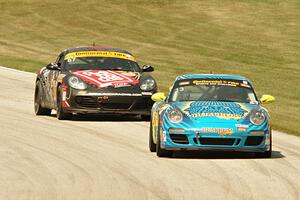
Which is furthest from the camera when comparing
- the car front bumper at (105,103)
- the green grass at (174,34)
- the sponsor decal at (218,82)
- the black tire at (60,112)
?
the green grass at (174,34)

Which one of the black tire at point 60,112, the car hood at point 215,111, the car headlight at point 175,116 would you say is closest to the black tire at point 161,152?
the car headlight at point 175,116

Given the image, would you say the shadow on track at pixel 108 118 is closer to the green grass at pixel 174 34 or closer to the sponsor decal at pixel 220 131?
the sponsor decal at pixel 220 131

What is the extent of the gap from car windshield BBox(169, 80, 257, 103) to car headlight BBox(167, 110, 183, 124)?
2.71 feet

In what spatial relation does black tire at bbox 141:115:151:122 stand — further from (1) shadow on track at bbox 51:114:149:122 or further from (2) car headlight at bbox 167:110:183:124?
(2) car headlight at bbox 167:110:183:124

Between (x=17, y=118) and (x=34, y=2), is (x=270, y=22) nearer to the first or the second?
(x=34, y=2)

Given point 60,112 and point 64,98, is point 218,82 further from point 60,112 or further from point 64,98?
point 60,112

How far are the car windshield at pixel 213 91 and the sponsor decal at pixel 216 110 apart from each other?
526 millimetres

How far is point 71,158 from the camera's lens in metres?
14.9

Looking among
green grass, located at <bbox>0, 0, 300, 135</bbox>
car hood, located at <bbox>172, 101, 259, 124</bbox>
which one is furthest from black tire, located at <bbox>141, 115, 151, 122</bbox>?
green grass, located at <bbox>0, 0, 300, 135</bbox>

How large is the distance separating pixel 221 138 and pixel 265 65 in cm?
2122

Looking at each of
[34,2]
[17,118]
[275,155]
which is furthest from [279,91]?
[34,2]

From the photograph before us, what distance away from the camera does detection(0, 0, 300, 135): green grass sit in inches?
1362

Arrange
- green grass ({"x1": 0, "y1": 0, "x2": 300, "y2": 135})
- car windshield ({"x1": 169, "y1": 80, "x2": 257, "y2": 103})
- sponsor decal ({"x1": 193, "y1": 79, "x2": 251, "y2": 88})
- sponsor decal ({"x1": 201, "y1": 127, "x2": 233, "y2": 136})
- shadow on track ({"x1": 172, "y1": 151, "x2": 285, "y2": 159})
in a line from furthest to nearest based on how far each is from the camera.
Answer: green grass ({"x1": 0, "y1": 0, "x2": 300, "y2": 135})
sponsor decal ({"x1": 193, "y1": 79, "x2": 251, "y2": 88})
car windshield ({"x1": 169, "y1": 80, "x2": 257, "y2": 103})
shadow on track ({"x1": 172, "y1": 151, "x2": 285, "y2": 159})
sponsor decal ({"x1": 201, "y1": 127, "x2": 233, "y2": 136})

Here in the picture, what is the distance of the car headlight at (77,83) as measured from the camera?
19.8 meters
